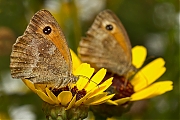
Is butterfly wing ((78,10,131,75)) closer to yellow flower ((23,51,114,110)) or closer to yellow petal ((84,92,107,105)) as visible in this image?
yellow flower ((23,51,114,110))

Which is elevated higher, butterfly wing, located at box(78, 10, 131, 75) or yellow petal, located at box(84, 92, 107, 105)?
butterfly wing, located at box(78, 10, 131, 75)

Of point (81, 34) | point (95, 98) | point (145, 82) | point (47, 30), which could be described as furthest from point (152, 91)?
point (81, 34)

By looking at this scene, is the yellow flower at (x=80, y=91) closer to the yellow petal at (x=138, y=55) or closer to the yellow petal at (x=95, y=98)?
the yellow petal at (x=95, y=98)

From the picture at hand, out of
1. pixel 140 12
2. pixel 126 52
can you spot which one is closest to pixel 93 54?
pixel 126 52

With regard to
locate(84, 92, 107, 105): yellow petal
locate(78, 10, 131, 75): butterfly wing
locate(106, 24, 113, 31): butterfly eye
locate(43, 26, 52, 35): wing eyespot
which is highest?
locate(43, 26, 52, 35): wing eyespot

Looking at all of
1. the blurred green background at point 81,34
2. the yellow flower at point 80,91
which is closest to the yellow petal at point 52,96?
the yellow flower at point 80,91

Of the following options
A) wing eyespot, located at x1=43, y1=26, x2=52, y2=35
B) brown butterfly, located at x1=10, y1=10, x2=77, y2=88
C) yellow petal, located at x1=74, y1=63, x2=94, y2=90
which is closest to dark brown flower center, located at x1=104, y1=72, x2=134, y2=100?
yellow petal, located at x1=74, y1=63, x2=94, y2=90

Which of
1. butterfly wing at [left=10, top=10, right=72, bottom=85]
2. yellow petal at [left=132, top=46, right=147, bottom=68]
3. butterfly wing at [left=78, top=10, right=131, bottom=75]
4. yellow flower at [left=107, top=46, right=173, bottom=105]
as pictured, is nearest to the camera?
butterfly wing at [left=10, top=10, right=72, bottom=85]
